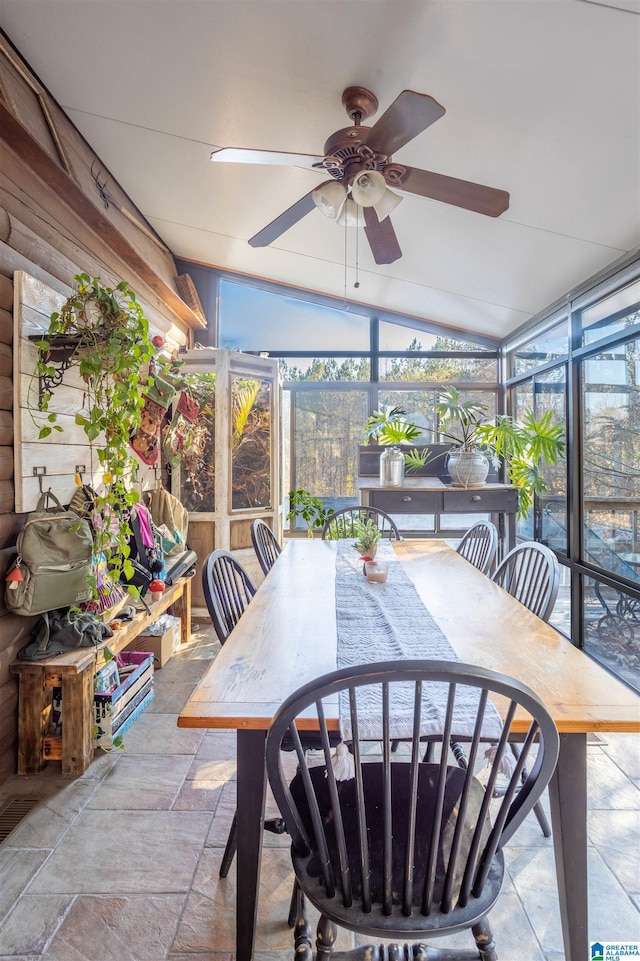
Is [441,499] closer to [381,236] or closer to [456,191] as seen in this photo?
[381,236]

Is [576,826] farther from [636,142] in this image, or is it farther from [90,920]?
[636,142]

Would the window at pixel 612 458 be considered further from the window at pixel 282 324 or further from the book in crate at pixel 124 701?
the book in crate at pixel 124 701

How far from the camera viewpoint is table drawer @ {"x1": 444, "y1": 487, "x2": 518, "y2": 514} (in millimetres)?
3787

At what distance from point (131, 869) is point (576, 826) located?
1.38 meters

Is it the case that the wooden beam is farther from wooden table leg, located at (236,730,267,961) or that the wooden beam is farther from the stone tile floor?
the stone tile floor

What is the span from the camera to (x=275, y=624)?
164 cm

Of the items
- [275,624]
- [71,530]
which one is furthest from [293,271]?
[275,624]

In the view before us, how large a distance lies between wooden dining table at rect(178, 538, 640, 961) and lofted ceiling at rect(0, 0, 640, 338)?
185cm

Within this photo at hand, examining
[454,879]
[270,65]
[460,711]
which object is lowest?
[454,879]

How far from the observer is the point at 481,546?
2686mm

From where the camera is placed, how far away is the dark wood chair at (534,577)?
1780mm

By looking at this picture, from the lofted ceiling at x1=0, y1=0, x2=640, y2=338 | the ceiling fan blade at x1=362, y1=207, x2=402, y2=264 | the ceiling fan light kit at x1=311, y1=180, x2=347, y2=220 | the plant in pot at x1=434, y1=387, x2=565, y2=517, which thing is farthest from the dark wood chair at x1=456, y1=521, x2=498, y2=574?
the ceiling fan light kit at x1=311, y1=180, x2=347, y2=220

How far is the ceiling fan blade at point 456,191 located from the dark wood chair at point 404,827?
5.57 feet

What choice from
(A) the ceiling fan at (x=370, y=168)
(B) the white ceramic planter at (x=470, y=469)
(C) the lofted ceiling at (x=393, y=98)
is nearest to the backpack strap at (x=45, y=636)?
(A) the ceiling fan at (x=370, y=168)
